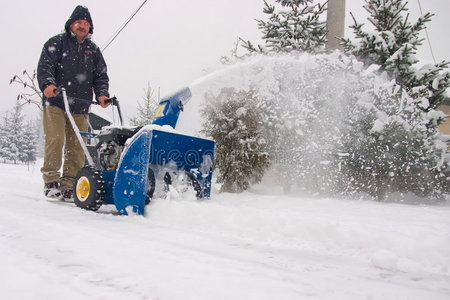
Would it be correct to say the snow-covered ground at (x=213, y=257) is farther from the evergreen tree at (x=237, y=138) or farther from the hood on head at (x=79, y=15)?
the hood on head at (x=79, y=15)

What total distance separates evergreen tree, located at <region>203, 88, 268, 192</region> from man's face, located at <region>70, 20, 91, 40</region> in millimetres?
1921

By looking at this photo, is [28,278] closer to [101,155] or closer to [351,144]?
[101,155]

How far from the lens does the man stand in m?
3.75

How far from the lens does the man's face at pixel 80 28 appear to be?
3.84 m

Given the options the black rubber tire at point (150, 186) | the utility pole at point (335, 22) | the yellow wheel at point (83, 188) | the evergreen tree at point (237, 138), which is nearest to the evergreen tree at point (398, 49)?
the evergreen tree at point (237, 138)

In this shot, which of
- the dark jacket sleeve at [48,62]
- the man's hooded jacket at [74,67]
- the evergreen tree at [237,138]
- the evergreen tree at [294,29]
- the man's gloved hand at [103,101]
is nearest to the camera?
the dark jacket sleeve at [48,62]

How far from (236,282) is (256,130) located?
3632mm

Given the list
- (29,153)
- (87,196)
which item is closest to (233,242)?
(87,196)

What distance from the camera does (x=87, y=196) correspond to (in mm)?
2955

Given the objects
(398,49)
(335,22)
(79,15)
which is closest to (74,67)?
(79,15)

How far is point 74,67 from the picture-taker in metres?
3.98

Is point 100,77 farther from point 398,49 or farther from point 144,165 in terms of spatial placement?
point 398,49

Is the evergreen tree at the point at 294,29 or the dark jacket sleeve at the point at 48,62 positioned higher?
the evergreen tree at the point at 294,29

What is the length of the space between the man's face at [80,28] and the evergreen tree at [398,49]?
13.6 feet
